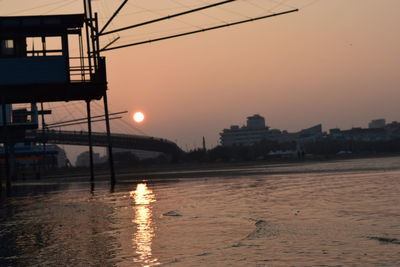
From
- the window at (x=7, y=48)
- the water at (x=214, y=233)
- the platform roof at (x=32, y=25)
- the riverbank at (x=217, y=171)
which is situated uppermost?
the platform roof at (x=32, y=25)

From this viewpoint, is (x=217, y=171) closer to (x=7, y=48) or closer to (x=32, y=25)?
(x=32, y=25)

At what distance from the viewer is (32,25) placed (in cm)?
4356

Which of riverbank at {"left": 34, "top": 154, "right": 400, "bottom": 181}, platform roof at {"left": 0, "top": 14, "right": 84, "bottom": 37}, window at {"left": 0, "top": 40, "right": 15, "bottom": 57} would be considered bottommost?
riverbank at {"left": 34, "top": 154, "right": 400, "bottom": 181}

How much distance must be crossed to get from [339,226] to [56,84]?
2946 cm

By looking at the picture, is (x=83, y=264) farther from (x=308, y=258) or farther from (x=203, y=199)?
(x=203, y=199)

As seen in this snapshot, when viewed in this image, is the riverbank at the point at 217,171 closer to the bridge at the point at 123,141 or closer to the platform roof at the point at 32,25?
the platform roof at the point at 32,25

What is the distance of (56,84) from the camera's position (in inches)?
1711

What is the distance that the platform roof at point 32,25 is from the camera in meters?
43.5

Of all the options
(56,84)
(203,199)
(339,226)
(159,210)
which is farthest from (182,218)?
(56,84)

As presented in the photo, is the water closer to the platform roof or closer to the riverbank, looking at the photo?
the platform roof

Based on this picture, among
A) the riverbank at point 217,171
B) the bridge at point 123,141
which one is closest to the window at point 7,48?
the riverbank at point 217,171

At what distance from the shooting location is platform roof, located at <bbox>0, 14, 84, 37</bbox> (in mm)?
43531

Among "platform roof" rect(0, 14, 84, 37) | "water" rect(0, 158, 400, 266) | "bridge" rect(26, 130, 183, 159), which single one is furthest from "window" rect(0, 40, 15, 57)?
"bridge" rect(26, 130, 183, 159)

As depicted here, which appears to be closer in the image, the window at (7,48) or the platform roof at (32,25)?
the window at (7,48)
